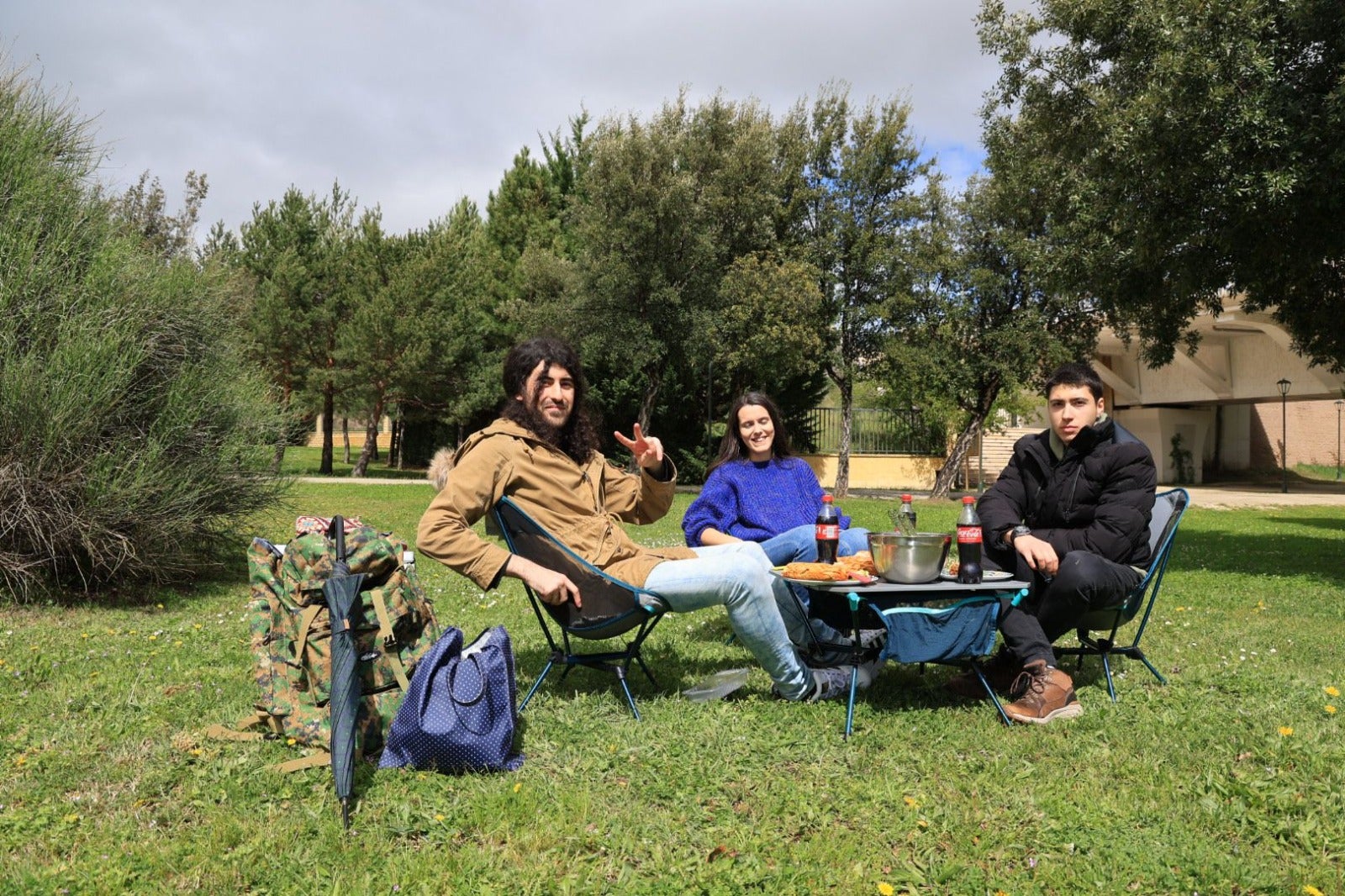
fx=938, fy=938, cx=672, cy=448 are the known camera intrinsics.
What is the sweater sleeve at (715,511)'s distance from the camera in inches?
189

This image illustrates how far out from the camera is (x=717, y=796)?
310cm

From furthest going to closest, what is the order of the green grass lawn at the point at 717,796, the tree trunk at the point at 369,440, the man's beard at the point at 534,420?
the tree trunk at the point at 369,440 < the man's beard at the point at 534,420 < the green grass lawn at the point at 717,796

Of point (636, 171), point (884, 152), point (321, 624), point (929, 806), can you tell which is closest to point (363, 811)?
point (321, 624)

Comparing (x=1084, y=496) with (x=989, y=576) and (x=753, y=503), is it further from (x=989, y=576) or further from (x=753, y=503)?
(x=753, y=503)

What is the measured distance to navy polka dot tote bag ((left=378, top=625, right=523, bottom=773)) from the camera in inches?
126

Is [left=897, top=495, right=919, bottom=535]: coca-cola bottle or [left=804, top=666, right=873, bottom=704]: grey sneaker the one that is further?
[left=897, top=495, right=919, bottom=535]: coca-cola bottle

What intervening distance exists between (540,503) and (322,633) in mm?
1000

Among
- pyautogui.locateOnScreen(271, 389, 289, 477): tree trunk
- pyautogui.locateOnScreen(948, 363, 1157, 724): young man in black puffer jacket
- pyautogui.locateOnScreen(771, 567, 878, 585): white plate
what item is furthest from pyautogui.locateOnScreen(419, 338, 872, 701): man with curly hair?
pyautogui.locateOnScreen(271, 389, 289, 477): tree trunk

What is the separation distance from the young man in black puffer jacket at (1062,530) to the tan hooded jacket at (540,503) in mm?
1473

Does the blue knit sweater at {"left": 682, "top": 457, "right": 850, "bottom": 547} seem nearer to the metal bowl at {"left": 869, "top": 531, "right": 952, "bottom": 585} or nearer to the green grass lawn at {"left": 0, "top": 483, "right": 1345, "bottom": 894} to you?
the green grass lawn at {"left": 0, "top": 483, "right": 1345, "bottom": 894}

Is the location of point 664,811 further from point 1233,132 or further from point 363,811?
point 1233,132

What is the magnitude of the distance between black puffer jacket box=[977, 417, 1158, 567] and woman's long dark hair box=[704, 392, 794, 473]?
107 cm

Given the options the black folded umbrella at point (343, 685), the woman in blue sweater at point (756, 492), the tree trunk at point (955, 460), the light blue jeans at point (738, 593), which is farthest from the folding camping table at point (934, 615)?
the tree trunk at point (955, 460)

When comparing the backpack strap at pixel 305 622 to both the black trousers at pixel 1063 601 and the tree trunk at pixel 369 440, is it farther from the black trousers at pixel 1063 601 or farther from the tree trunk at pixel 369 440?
the tree trunk at pixel 369 440
